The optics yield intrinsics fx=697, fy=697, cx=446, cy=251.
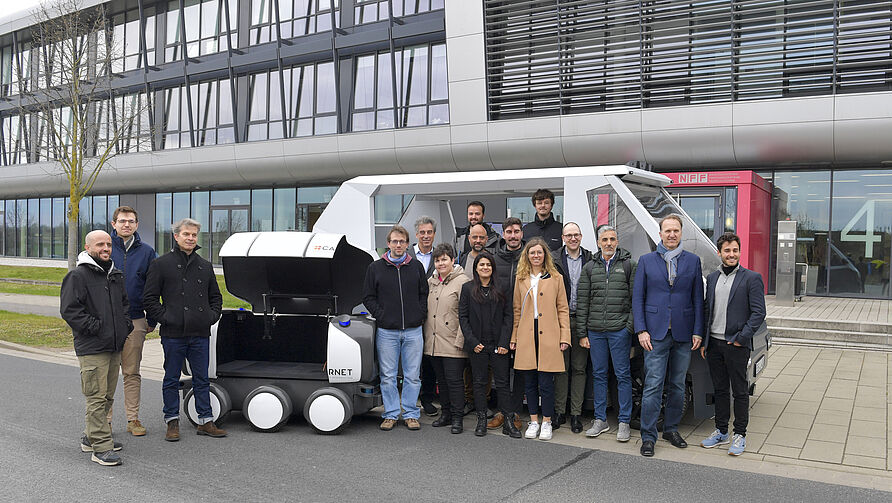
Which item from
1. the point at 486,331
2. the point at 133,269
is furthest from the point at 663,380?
the point at 133,269

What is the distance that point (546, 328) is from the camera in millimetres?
5973

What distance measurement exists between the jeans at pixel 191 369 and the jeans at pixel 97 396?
53 centimetres

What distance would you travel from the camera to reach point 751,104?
15.9 m

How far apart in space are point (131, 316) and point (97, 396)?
0.85 meters

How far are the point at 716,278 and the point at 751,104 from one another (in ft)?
38.8

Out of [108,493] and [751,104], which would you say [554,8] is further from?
[108,493]

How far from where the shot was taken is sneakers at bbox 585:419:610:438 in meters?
6.03

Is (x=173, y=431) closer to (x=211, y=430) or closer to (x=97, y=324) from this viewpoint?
(x=211, y=430)

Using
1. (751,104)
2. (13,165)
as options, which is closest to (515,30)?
(751,104)

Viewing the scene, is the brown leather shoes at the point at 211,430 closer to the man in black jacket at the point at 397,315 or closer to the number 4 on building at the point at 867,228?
the man in black jacket at the point at 397,315

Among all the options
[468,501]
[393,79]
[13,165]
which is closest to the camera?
[468,501]

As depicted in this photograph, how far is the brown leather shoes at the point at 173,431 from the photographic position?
5836 millimetres

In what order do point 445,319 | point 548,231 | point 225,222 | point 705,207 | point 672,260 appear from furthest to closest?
point 225,222
point 705,207
point 548,231
point 445,319
point 672,260

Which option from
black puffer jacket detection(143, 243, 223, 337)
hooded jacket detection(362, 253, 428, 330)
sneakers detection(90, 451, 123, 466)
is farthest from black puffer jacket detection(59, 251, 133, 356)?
hooded jacket detection(362, 253, 428, 330)
